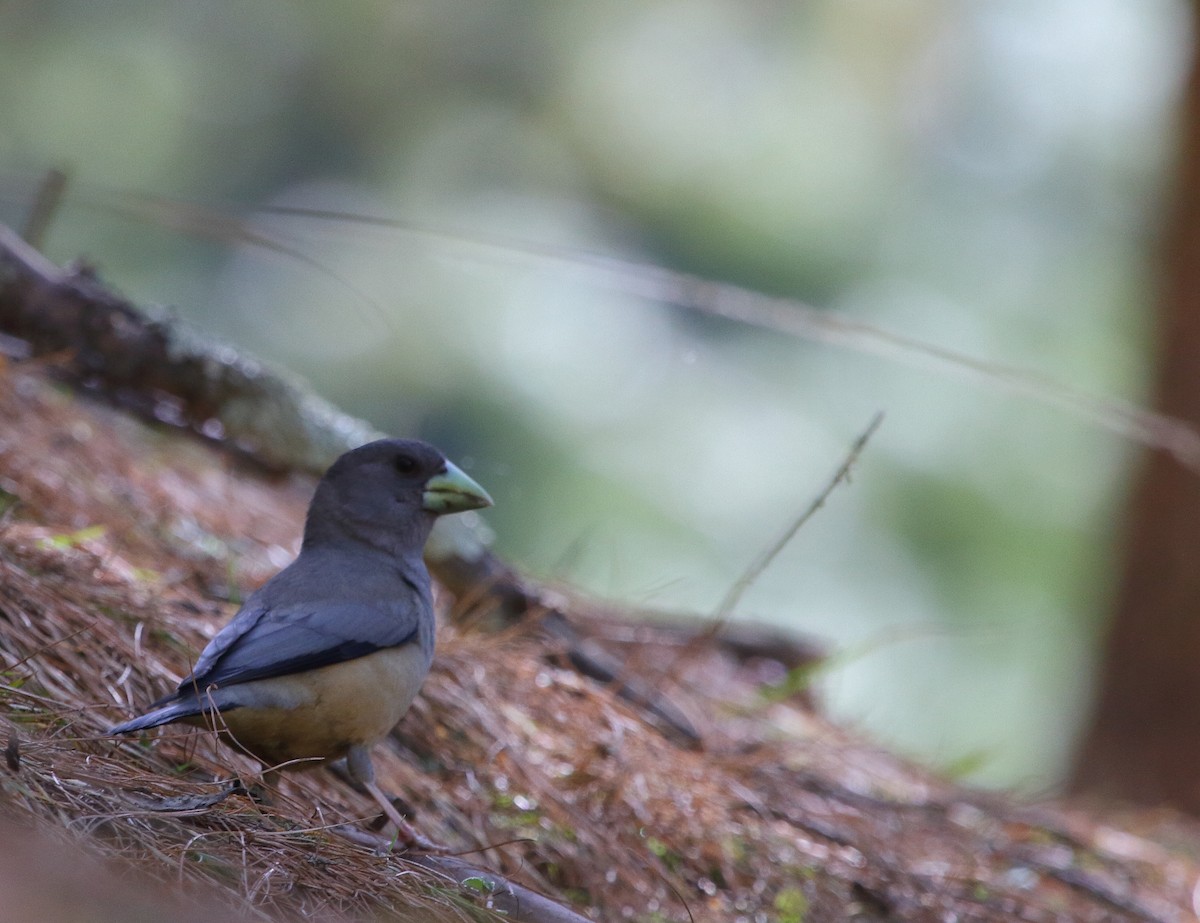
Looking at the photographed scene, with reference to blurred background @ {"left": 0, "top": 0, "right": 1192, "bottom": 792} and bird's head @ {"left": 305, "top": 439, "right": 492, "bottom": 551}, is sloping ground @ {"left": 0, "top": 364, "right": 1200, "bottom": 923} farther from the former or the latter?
blurred background @ {"left": 0, "top": 0, "right": 1192, "bottom": 792}

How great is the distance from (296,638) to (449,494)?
753 mm

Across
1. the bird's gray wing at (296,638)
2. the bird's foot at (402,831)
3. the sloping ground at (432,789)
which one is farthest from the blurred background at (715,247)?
the bird's foot at (402,831)

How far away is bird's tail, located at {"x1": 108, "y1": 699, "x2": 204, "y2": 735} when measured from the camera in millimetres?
2547

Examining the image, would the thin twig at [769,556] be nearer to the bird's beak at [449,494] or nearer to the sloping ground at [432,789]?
the sloping ground at [432,789]

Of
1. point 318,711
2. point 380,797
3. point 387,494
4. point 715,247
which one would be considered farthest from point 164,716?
point 715,247

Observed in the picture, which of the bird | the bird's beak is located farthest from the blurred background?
the bird

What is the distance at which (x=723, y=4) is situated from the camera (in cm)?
1236

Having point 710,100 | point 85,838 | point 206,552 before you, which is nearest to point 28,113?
point 710,100

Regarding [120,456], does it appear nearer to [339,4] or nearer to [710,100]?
[710,100]

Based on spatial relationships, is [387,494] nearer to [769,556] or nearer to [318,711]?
[318,711]

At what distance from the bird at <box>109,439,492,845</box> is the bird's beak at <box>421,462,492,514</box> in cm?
4

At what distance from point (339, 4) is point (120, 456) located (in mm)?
9203

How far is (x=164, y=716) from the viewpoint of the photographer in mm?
2584

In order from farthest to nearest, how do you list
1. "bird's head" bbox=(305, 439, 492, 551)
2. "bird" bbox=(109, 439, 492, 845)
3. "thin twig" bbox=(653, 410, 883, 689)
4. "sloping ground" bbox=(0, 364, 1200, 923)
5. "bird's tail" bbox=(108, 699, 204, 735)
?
"bird's head" bbox=(305, 439, 492, 551)
"thin twig" bbox=(653, 410, 883, 689)
"bird" bbox=(109, 439, 492, 845)
"bird's tail" bbox=(108, 699, 204, 735)
"sloping ground" bbox=(0, 364, 1200, 923)
